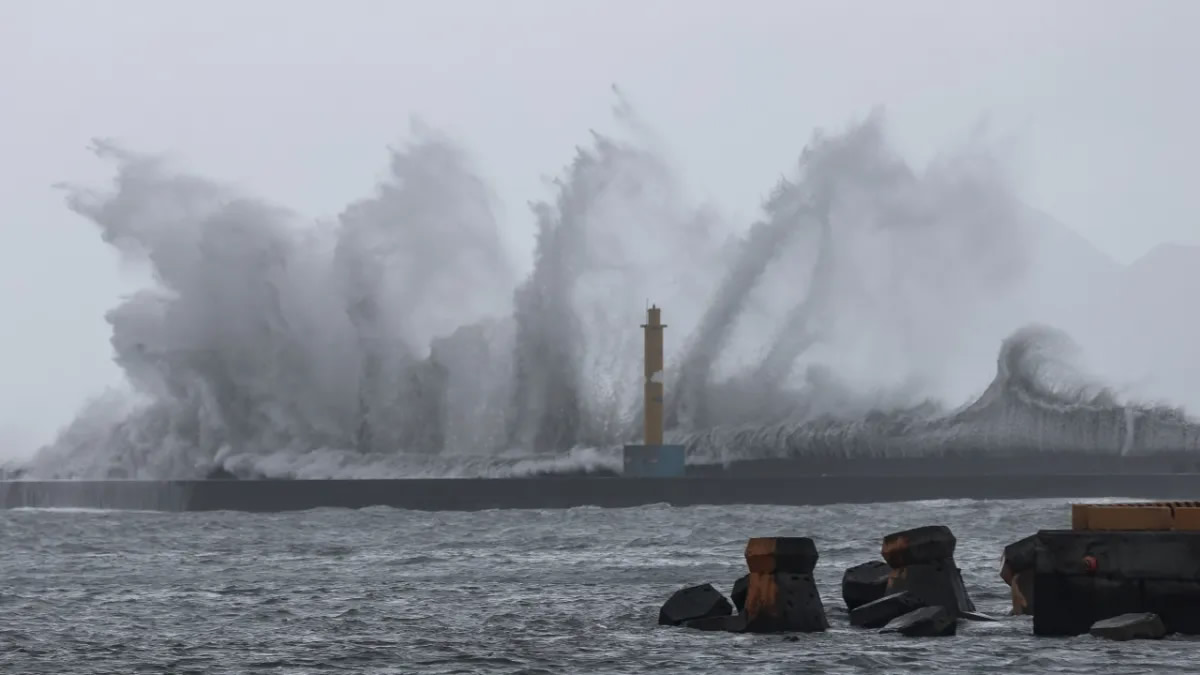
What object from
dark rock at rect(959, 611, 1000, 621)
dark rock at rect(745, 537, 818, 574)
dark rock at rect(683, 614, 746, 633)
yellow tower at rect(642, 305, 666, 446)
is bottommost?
dark rock at rect(683, 614, 746, 633)

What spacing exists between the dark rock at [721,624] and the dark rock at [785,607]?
0.10 m

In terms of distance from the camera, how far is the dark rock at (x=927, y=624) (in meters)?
15.3

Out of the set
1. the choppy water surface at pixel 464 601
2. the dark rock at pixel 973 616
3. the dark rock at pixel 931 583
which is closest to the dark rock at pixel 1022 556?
the choppy water surface at pixel 464 601

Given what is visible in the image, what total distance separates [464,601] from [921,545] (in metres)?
5.65

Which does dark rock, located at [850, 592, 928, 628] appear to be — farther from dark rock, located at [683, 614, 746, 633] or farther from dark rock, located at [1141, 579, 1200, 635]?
dark rock, located at [1141, 579, 1200, 635]

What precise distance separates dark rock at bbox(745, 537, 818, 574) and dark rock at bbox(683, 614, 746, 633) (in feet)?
1.95

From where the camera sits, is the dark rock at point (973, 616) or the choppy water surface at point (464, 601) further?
the dark rock at point (973, 616)

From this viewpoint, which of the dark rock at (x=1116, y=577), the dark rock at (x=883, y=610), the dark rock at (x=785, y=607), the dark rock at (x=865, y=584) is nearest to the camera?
the dark rock at (x=1116, y=577)

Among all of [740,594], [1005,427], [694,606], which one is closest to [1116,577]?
[740,594]

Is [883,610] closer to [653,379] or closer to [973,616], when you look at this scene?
[973,616]

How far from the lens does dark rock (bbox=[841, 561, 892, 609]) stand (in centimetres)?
1725

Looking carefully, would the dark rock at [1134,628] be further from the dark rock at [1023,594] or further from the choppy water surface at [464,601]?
the dark rock at [1023,594]

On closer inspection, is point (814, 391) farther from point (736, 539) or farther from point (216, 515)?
point (736, 539)

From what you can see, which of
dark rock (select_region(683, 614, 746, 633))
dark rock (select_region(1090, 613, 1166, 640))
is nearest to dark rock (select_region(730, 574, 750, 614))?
dark rock (select_region(683, 614, 746, 633))
